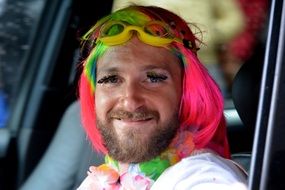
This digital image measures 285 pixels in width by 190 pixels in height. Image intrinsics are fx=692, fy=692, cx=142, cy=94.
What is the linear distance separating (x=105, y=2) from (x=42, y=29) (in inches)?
27.8

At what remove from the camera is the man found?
189 centimetres

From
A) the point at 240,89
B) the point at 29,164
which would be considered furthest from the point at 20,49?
the point at 240,89

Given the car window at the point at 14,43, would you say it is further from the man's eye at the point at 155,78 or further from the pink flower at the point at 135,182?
the pink flower at the point at 135,182

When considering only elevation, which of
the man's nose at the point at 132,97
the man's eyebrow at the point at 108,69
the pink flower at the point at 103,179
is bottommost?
the pink flower at the point at 103,179

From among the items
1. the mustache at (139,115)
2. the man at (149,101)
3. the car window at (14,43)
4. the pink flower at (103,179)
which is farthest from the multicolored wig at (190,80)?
the car window at (14,43)

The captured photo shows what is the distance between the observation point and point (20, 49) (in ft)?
11.5

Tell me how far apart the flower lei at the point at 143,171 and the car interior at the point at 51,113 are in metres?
0.75

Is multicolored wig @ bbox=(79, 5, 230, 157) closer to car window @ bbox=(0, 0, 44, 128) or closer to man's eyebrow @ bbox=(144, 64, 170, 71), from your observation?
man's eyebrow @ bbox=(144, 64, 170, 71)

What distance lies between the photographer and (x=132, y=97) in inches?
75.1

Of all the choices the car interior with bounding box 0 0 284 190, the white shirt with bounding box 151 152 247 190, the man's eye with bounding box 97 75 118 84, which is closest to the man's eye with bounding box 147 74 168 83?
the man's eye with bounding box 97 75 118 84

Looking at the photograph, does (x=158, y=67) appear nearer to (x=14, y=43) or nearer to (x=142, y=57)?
(x=142, y=57)

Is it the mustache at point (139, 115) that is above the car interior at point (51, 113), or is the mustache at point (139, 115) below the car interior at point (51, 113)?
above

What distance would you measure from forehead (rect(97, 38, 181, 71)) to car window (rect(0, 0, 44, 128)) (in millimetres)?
1307

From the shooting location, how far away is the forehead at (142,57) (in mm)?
1955
